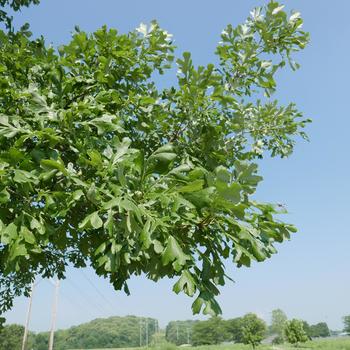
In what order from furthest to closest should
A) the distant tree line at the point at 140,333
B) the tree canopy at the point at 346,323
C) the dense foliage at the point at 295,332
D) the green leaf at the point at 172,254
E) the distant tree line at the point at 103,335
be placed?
1. the tree canopy at the point at 346,323
2. the distant tree line at the point at 103,335
3. the distant tree line at the point at 140,333
4. the dense foliage at the point at 295,332
5. the green leaf at the point at 172,254

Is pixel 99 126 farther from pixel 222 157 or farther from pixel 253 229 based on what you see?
pixel 253 229

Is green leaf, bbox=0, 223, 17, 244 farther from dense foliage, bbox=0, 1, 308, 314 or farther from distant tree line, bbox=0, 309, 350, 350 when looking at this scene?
distant tree line, bbox=0, 309, 350, 350

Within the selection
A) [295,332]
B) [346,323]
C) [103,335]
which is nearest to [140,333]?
[103,335]

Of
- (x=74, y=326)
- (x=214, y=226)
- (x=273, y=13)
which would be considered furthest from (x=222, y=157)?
(x=74, y=326)

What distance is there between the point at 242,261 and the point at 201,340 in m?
137

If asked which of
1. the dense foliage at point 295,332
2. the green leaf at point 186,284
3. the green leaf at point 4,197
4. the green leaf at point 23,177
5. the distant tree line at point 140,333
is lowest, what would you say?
the green leaf at point 186,284

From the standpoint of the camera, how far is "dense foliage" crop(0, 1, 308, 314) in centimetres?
261

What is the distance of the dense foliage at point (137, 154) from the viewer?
261 cm

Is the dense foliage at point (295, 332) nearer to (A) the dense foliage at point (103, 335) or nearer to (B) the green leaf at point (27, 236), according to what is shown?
(B) the green leaf at point (27, 236)

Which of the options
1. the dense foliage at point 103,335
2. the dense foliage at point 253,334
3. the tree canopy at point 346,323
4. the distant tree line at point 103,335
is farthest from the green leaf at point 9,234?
the tree canopy at point 346,323

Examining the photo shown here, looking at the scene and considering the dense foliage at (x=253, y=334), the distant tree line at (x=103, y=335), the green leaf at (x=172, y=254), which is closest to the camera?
the green leaf at (x=172, y=254)

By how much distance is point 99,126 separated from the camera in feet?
10.3

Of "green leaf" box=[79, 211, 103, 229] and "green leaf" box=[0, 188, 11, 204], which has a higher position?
"green leaf" box=[0, 188, 11, 204]

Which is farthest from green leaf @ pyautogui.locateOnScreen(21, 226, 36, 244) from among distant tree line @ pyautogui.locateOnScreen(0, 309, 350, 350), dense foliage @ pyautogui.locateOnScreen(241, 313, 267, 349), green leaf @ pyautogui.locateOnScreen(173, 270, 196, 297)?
distant tree line @ pyautogui.locateOnScreen(0, 309, 350, 350)
